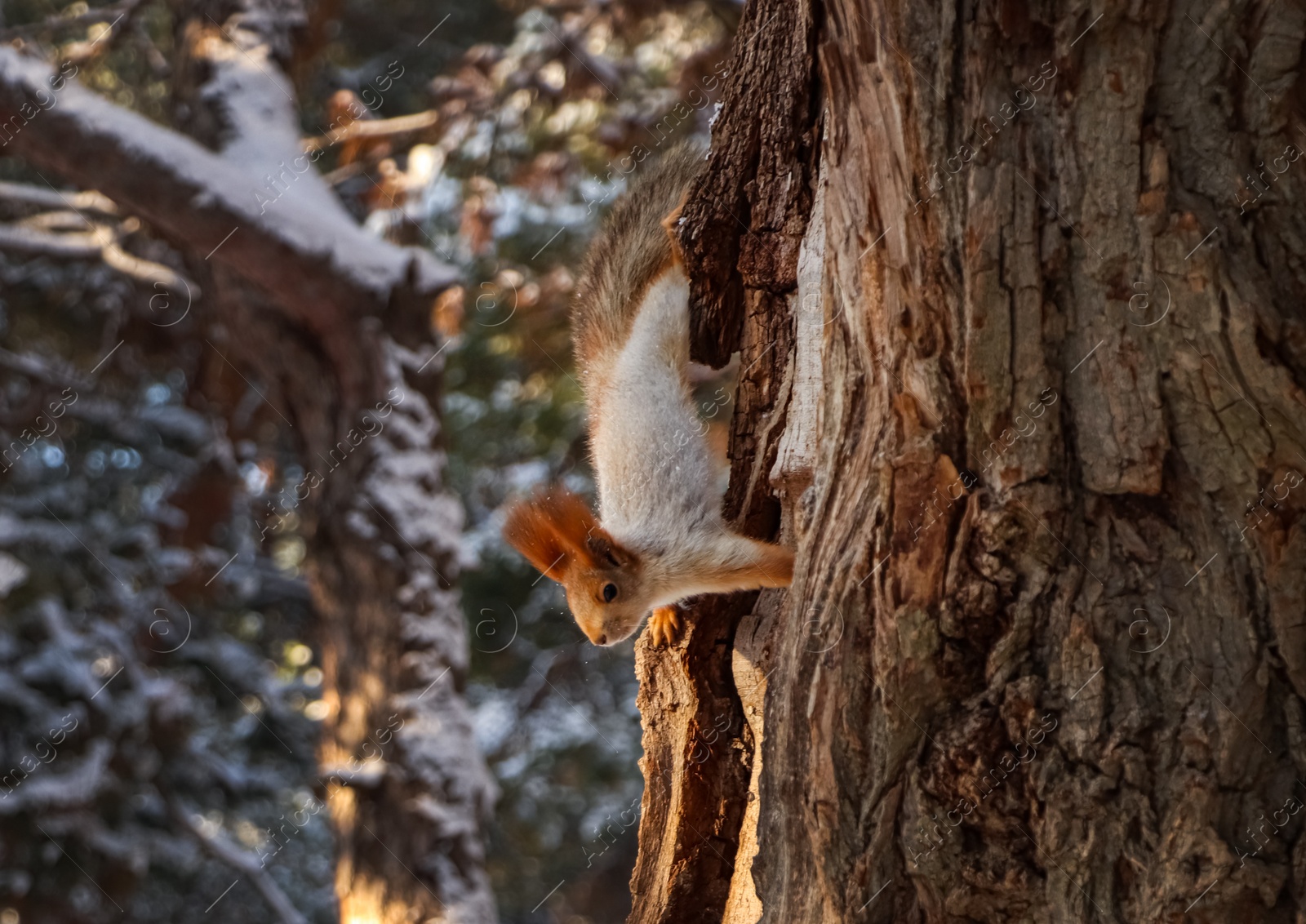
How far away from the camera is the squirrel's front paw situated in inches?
74.9

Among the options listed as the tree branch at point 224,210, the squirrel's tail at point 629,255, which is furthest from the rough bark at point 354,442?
the squirrel's tail at point 629,255

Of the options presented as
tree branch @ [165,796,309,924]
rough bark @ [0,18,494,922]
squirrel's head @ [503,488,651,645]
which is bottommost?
tree branch @ [165,796,309,924]

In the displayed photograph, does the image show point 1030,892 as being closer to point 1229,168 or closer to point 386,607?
point 1229,168

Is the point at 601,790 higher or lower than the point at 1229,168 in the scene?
lower

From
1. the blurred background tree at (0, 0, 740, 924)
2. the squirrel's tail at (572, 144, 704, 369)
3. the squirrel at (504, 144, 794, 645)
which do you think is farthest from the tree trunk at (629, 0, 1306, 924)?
the blurred background tree at (0, 0, 740, 924)

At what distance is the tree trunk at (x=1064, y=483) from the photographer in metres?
1.18

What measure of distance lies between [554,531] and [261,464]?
3.56 metres

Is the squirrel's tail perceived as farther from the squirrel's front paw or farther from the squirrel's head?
the squirrel's front paw

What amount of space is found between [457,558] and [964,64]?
135 inches

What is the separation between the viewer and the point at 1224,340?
1.18 meters

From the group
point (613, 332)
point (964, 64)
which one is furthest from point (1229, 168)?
point (613, 332)

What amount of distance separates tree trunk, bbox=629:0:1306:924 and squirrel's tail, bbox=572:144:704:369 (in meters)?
0.67

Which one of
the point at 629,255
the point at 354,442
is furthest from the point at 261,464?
the point at 629,255

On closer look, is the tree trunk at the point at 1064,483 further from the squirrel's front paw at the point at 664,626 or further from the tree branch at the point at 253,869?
the tree branch at the point at 253,869
